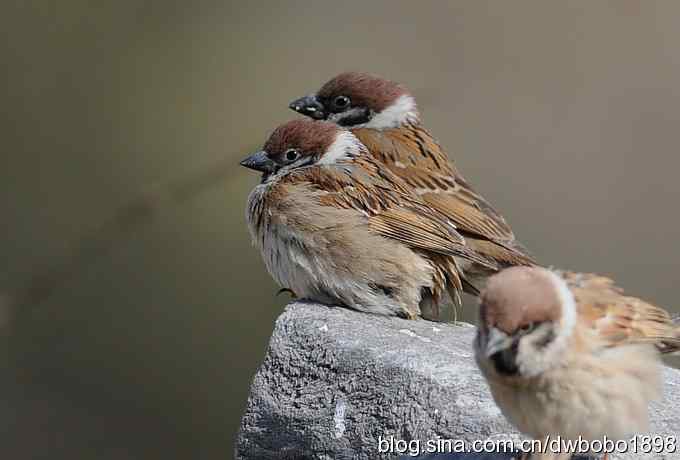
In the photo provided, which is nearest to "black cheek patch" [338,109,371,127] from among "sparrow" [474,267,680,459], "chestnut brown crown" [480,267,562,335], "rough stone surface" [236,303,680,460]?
"rough stone surface" [236,303,680,460]

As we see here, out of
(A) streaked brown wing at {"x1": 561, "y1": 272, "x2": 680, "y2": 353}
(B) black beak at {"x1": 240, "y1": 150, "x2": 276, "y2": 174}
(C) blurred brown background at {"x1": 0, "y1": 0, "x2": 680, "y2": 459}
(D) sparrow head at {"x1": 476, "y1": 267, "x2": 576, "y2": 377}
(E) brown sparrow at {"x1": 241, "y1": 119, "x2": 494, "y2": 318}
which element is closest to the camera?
(D) sparrow head at {"x1": 476, "y1": 267, "x2": 576, "y2": 377}

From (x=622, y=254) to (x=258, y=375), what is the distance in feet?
12.7

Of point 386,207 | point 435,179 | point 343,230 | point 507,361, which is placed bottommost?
point 507,361

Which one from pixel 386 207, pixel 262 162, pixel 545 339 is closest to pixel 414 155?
pixel 386 207

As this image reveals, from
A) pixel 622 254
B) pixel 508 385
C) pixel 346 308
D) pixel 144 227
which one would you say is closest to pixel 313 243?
pixel 346 308

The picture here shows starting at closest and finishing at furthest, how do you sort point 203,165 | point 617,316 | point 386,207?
point 617,316 < point 386,207 < point 203,165

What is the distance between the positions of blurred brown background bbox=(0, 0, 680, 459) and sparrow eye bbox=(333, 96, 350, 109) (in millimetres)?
439

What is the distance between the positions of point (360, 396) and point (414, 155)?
161 centimetres

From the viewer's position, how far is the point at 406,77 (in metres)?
8.31

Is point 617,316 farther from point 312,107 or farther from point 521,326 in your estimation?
point 312,107

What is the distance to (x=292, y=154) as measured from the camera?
4988mm

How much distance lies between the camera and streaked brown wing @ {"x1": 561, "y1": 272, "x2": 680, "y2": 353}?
3.39 m

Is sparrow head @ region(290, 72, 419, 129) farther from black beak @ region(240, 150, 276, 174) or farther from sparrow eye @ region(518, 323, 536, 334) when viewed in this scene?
sparrow eye @ region(518, 323, 536, 334)

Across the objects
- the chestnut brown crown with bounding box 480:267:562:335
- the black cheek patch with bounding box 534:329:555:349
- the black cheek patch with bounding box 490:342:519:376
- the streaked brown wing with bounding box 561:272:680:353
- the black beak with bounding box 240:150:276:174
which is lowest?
the black cheek patch with bounding box 490:342:519:376
